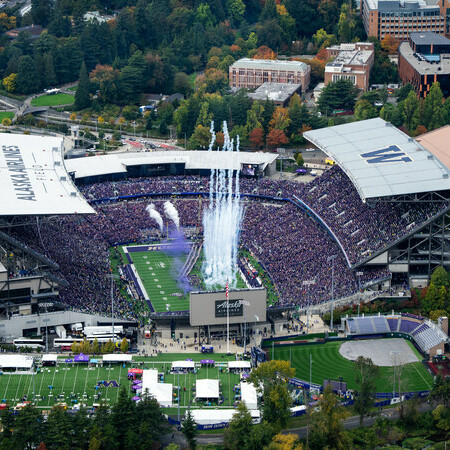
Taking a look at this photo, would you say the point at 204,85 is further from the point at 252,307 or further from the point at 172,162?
the point at 252,307

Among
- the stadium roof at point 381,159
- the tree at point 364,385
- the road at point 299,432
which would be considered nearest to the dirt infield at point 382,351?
the tree at point 364,385

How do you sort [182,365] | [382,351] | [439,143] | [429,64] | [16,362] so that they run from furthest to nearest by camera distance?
1. [429,64]
2. [439,143]
3. [382,351]
4. [182,365]
5. [16,362]

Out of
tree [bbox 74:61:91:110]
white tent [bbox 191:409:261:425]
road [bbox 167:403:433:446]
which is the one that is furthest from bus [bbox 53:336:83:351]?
tree [bbox 74:61:91:110]

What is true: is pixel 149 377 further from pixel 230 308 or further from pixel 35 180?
pixel 35 180

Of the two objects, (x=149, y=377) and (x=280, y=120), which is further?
(x=280, y=120)

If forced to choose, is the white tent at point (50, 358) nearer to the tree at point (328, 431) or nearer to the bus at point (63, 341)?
the bus at point (63, 341)

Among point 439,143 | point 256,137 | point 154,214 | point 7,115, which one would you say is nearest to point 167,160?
point 154,214
